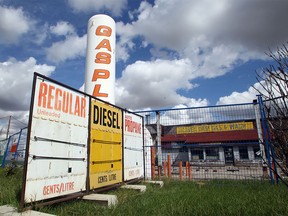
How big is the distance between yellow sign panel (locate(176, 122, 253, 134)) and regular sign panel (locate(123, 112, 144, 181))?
2.36 metres

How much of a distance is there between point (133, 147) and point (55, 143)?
4069 millimetres

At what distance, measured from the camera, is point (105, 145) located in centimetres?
655

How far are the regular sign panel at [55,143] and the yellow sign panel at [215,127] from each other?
5.90 meters

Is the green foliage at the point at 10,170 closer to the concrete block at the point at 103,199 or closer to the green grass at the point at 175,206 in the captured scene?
the green grass at the point at 175,206

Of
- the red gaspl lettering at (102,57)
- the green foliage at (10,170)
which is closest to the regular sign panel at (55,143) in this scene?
the red gaspl lettering at (102,57)

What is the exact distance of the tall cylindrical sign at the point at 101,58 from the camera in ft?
30.2

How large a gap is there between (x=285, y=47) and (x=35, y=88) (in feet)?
14.3

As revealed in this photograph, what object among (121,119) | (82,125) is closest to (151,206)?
(82,125)

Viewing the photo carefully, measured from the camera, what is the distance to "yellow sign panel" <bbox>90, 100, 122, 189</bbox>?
5.98 metres

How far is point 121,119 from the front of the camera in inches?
306

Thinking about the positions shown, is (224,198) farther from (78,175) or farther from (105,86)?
(105,86)

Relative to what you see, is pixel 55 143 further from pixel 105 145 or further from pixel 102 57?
pixel 102 57

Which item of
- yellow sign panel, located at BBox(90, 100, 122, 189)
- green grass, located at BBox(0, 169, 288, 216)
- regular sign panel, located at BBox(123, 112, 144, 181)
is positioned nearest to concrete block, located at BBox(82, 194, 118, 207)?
green grass, located at BBox(0, 169, 288, 216)

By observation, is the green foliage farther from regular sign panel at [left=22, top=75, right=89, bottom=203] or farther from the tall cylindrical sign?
regular sign panel at [left=22, top=75, right=89, bottom=203]
